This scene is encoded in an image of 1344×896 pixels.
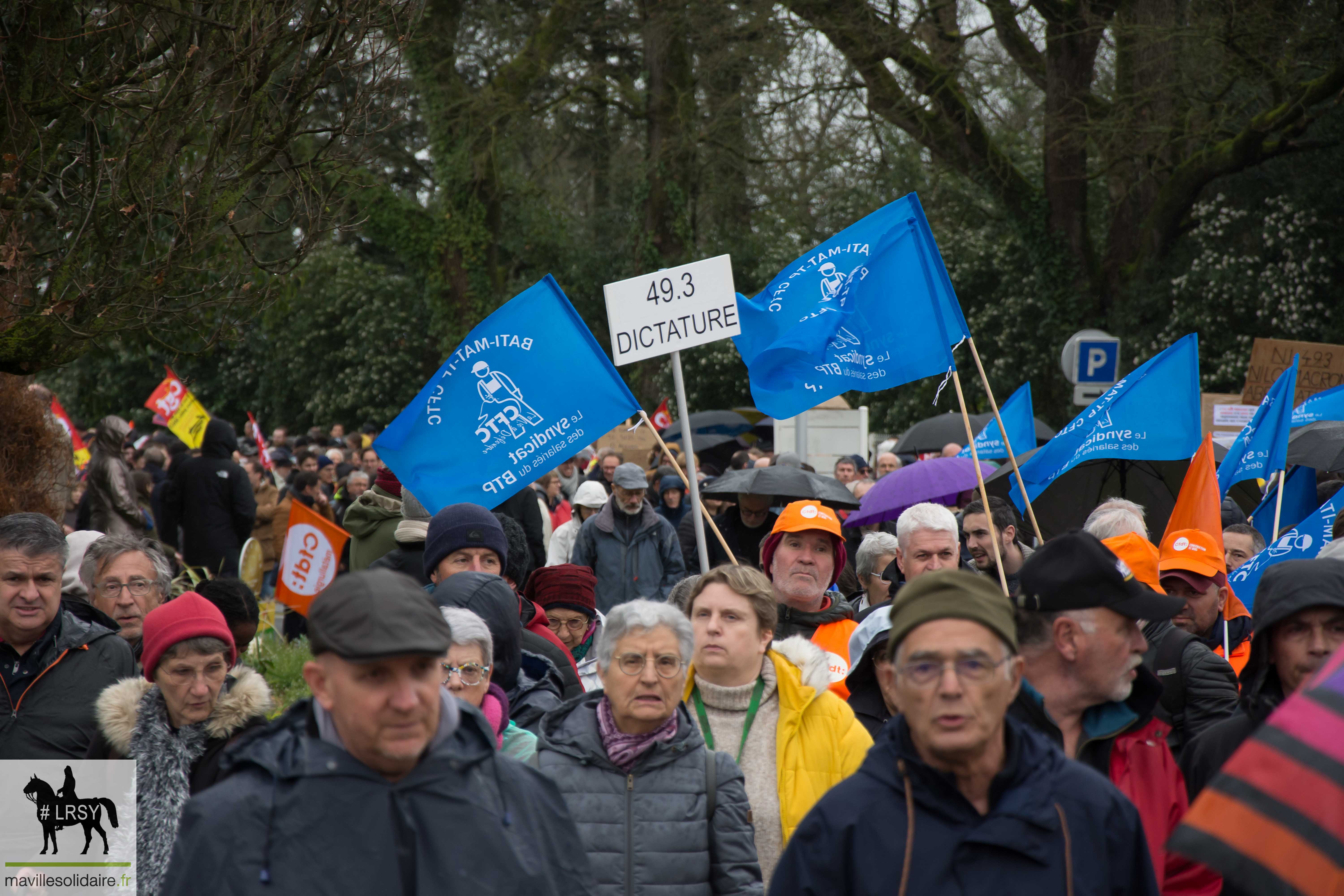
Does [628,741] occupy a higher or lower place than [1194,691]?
higher

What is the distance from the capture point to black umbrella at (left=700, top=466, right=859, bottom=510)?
8258 millimetres

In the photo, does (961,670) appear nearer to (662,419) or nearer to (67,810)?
Result: (67,810)

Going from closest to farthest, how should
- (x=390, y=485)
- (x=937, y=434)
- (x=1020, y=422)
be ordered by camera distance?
(x=390, y=485) < (x=1020, y=422) < (x=937, y=434)

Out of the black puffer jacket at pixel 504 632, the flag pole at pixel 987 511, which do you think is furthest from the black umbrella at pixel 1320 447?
the black puffer jacket at pixel 504 632

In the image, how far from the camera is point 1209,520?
6047 millimetres

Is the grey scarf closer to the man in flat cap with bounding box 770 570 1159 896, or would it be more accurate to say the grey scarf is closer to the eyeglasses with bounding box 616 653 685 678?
the eyeglasses with bounding box 616 653 685 678

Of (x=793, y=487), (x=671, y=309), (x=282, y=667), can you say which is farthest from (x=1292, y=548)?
(x=282, y=667)

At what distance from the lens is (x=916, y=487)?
8039 millimetres

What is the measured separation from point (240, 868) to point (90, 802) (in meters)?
1.84

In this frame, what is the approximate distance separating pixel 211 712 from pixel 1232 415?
1104 centimetres

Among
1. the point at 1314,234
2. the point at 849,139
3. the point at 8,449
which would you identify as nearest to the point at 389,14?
the point at 8,449

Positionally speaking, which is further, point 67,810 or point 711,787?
point 67,810

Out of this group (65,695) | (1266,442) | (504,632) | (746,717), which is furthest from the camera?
(1266,442)

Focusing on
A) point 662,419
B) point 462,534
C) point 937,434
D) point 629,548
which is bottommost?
point 629,548
